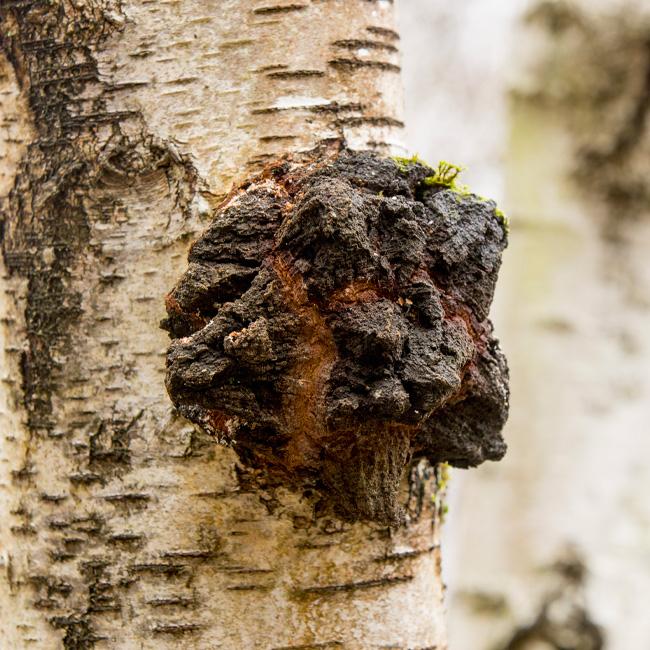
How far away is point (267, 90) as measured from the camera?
38.8 inches

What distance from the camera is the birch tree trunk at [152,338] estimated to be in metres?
0.96

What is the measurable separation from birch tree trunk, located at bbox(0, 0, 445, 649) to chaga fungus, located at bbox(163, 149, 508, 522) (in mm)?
61

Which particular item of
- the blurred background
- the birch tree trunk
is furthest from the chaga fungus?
the blurred background

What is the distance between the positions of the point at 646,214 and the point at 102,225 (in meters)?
2.49

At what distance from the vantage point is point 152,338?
98cm

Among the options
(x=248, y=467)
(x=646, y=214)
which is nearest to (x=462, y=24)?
(x=646, y=214)

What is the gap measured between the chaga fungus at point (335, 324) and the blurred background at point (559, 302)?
A: 6.34 ft

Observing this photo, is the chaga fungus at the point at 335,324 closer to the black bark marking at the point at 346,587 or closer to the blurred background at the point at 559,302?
the black bark marking at the point at 346,587

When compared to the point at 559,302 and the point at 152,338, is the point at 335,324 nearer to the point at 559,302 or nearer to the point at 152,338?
the point at 152,338

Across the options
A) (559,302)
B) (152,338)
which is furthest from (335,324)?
(559,302)

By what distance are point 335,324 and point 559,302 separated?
8.28 ft

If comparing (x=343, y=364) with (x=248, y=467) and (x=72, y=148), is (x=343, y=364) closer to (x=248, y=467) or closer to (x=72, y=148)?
(x=248, y=467)

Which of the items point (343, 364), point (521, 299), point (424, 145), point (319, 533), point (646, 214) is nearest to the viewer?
point (343, 364)

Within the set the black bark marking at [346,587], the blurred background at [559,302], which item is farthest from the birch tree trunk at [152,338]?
the blurred background at [559,302]
